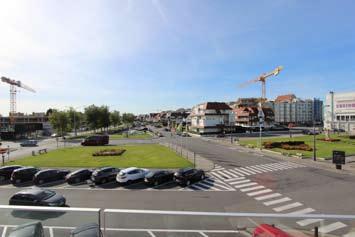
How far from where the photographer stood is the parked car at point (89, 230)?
194 inches

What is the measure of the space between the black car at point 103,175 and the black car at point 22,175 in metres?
7.90

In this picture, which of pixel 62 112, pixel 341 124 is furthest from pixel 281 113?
pixel 62 112

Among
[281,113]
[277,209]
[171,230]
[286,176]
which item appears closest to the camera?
[171,230]

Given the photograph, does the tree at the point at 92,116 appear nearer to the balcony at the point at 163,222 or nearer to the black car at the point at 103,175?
the black car at the point at 103,175

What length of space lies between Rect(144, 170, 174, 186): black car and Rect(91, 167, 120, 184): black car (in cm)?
442

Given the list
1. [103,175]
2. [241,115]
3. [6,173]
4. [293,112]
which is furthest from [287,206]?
[293,112]

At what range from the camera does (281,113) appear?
604 feet

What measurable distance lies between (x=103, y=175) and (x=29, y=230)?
25.9 meters

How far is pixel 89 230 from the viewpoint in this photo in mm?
5004

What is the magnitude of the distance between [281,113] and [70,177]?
174m

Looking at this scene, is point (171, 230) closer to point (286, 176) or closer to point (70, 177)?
point (70, 177)

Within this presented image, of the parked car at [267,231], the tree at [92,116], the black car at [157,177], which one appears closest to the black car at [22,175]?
the black car at [157,177]

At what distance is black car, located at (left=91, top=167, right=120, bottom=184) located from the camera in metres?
29.7

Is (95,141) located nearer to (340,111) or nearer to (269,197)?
(269,197)
